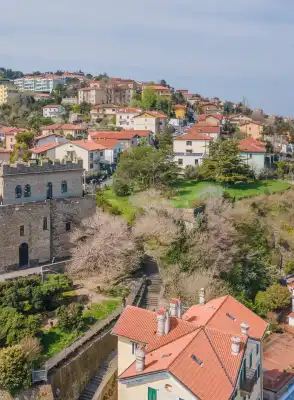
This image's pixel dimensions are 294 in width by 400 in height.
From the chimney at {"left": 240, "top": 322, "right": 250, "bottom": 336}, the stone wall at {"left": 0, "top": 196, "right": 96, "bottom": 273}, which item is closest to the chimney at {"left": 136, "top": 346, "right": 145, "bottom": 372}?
the chimney at {"left": 240, "top": 322, "right": 250, "bottom": 336}

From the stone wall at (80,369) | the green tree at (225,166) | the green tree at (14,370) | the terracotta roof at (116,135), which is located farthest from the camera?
the terracotta roof at (116,135)

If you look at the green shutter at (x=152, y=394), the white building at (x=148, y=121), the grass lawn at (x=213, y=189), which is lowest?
the green shutter at (x=152, y=394)

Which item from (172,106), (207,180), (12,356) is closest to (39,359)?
(12,356)

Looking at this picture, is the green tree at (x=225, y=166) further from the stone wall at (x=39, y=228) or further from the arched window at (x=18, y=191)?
the arched window at (x=18, y=191)

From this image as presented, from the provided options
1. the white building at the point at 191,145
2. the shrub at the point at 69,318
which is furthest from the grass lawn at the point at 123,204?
the shrub at the point at 69,318

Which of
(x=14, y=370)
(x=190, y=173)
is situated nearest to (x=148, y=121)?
(x=190, y=173)

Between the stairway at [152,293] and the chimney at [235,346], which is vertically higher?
the chimney at [235,346]

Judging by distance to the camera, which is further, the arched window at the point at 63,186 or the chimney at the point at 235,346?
the arched window at the point at 63,186
